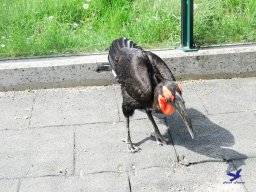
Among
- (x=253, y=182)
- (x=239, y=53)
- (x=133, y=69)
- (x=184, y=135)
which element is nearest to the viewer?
(x=253, y=182)

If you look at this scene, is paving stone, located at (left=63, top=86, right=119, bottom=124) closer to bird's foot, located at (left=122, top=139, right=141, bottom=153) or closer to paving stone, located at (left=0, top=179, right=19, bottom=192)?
bird's foot, located at (left=122, top=139, right=141, bottom=153)

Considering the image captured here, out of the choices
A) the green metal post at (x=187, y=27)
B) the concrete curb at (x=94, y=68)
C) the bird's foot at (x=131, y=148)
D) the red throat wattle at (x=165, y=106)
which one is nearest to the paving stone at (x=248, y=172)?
the red throat wattle at (x=165, y=106)

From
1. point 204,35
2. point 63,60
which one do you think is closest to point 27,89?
point 63,60

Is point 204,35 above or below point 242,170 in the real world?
above

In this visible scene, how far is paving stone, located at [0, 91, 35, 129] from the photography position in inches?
227

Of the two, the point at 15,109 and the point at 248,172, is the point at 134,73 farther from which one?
the point at 15,109

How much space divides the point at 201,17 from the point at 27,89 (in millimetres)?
2449

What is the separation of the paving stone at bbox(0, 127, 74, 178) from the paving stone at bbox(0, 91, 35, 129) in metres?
0.16

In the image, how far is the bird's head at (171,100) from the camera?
15.1 feet

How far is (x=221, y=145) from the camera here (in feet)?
17.2

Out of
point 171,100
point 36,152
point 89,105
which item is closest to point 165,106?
point 171,100

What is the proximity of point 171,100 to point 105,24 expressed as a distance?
2.52 metres

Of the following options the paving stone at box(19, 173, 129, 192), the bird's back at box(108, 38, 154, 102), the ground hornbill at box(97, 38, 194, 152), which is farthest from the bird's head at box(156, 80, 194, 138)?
the paving stone at box(19, 173, 129, 192)

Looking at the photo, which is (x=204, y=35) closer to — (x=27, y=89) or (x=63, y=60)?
(x=63, y=60)
